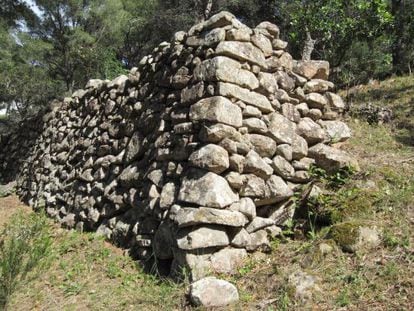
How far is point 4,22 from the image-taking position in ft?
31.3

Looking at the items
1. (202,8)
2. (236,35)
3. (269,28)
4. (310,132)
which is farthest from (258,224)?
(202,8)

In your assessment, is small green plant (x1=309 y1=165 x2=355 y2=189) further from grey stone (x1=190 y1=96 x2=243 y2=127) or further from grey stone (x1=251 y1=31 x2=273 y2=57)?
grey stone (x1=251 y1=31 x2=273 y2=57)

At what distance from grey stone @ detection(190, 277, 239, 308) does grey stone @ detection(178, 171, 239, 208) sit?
0.71m

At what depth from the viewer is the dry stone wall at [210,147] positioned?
149 inches

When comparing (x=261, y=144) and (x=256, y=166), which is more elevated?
(x=261, y=144)

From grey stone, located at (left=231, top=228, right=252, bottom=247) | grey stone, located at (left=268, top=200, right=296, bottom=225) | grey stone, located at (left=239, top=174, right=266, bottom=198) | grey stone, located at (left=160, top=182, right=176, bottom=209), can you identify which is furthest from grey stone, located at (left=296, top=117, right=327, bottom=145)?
grey stone, located at (left=160, top=182, right=176, bottom=209)

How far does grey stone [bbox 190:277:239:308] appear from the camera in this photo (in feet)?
10.5

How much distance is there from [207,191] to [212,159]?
1.02ft

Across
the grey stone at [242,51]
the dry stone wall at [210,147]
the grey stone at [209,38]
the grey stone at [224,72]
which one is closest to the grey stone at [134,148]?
the dry stone wall at [210,147]

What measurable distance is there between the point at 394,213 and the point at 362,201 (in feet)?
1.05

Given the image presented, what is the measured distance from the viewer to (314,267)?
3.37 m

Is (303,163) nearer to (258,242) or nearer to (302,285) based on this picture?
(258,242)

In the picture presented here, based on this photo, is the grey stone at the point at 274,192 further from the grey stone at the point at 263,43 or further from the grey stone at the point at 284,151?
the grey stone at the point at 263,43

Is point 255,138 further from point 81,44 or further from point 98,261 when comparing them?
point 81,44
